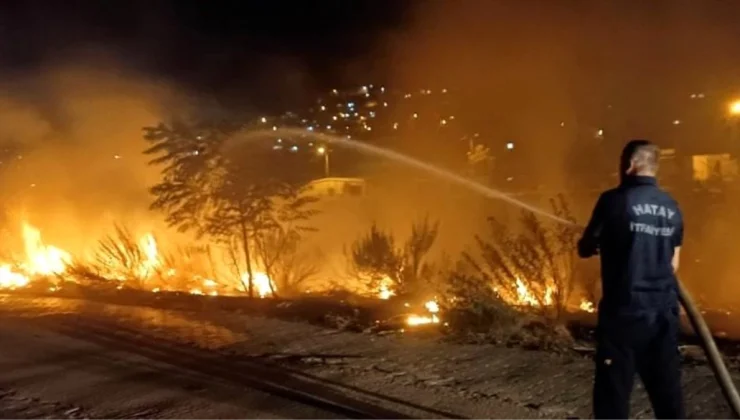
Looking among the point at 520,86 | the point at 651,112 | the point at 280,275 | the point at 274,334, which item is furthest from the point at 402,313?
the point at 651,112

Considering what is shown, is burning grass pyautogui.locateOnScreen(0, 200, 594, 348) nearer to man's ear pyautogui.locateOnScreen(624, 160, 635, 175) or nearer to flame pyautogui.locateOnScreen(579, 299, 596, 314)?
flame pyautogui.locateOnScreen(579, 299, 596, 314)

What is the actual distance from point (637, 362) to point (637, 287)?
14.5 inches

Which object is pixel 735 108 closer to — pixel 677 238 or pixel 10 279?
pixel 10 279

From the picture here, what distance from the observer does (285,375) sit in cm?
586

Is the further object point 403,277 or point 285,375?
point 403,277

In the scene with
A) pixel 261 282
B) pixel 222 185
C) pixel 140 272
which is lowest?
pixel 261 282

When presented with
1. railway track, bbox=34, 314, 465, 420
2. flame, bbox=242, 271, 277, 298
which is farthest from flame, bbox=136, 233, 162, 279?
railway track, bbox=34, 314, 465, 420

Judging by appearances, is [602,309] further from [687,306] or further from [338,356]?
[338,356]

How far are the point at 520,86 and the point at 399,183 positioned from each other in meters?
6.97

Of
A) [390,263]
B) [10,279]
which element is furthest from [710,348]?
[10,279]

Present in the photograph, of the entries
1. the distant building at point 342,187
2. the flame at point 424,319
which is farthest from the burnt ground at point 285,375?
the distant building at point 342,187

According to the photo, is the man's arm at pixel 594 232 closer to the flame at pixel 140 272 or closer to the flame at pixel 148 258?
the flame at pixel 140 272

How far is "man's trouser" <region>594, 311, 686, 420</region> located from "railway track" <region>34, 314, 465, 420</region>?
4.26 feet

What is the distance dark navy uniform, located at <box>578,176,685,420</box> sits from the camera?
3.50 meters
